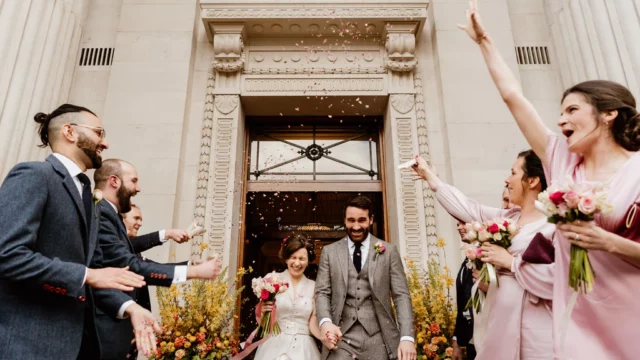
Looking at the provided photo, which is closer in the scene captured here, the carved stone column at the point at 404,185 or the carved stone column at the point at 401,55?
the carved stone column at the point at 404,185

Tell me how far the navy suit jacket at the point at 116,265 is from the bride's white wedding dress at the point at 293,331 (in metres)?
1.62

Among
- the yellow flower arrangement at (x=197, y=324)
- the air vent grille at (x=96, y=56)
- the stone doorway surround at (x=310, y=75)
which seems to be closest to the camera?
the yellow flower arrangement at (x=197, y=324)

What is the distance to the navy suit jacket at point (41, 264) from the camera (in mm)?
1984

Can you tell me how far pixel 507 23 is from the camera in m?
6.96

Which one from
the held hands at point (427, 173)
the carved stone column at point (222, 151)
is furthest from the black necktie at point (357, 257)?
the carved stone column at point (222, 151)

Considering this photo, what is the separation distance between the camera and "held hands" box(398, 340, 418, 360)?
11.1 ft

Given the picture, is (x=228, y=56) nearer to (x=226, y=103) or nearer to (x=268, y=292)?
(x=226, y=103)

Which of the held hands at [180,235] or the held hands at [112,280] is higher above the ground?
the held hands at [180,235]

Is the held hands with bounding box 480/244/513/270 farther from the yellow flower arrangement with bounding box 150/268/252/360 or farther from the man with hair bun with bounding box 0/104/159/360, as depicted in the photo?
the yellow flower arrangement with bounding box 150/268/252/360

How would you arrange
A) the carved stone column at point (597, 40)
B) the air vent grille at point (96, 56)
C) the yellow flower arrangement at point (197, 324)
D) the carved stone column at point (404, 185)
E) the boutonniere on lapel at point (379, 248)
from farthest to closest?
1. the air vent grille at point (96, 56)
2. the carved stone column at point (404, 185)
3. the carved stone column at point (597, 40)
4. the yellow flower arrangement at point (197, 324)
5. the boutonniere on lapel at point (379, 248)

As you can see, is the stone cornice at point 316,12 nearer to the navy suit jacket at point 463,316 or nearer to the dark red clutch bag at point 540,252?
the navy suit jacket at point 463,316

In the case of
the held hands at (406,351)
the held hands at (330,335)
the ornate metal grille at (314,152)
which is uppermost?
the ornate metal grille at (314,152)

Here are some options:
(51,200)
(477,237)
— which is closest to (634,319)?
(477,237)

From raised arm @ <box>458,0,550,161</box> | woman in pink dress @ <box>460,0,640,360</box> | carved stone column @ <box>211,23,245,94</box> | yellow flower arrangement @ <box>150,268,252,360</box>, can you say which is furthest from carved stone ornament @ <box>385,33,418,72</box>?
woman in pink dress @ <box>460,0,640,360</box>
